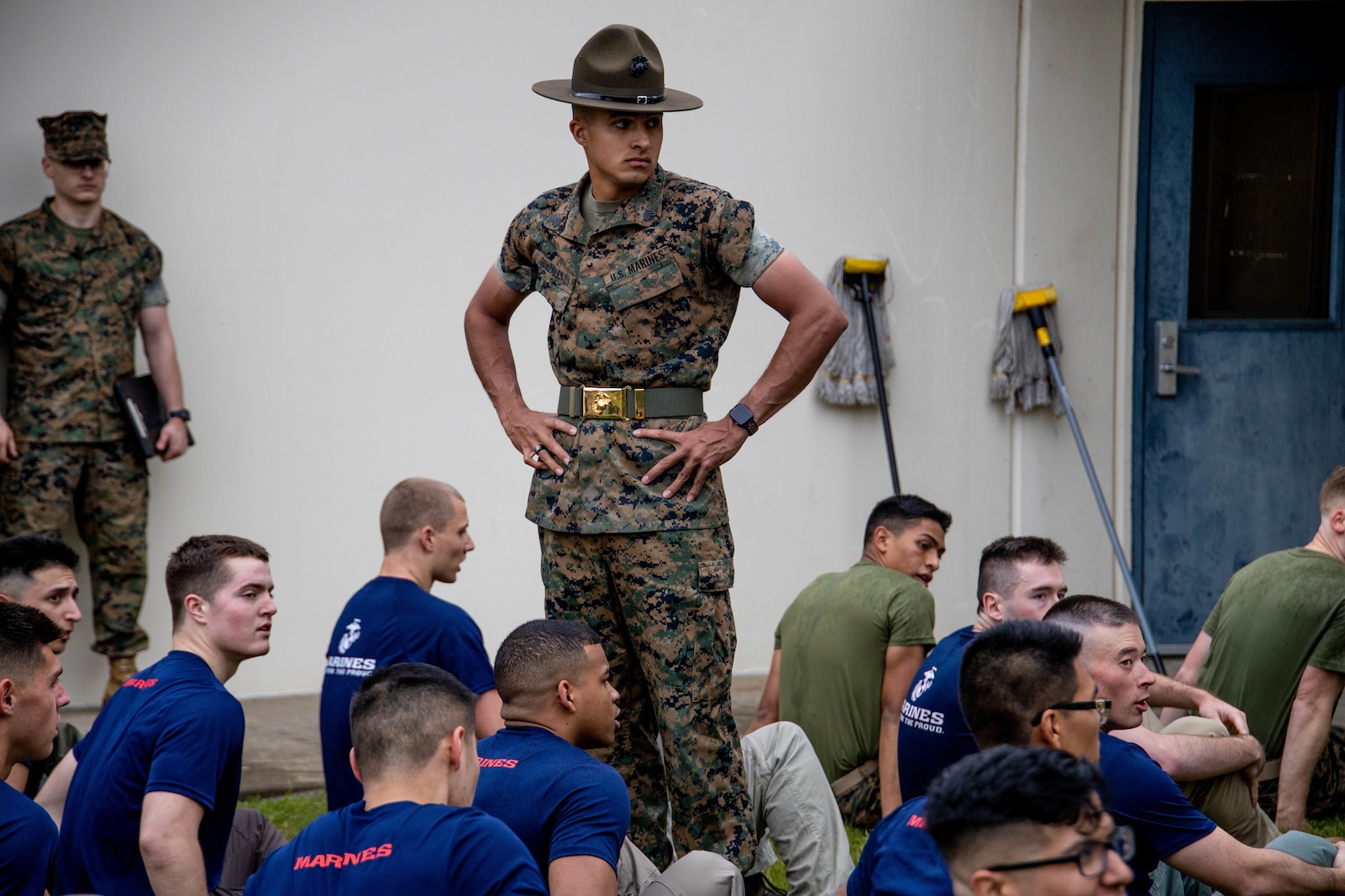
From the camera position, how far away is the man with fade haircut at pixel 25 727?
103 inches

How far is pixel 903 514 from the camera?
16.3 feet

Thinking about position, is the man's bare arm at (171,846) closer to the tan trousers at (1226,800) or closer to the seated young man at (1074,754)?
the seated young man at (1074,754)

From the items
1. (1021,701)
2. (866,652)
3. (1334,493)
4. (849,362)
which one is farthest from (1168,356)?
(1021,701)

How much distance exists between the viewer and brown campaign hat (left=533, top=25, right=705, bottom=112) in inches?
143

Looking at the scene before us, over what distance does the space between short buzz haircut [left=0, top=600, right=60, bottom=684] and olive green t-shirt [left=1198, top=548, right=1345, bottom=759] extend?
11.6 feet

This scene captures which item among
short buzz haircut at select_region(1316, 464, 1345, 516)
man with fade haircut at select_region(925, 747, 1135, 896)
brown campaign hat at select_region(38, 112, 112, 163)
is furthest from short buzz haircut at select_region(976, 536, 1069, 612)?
brown campaign hat at select_region(38, 112, 112, 163)

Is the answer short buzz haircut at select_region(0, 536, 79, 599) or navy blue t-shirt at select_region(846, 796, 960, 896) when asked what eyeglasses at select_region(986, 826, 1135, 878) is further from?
short buzz haircut at select_region(0, 536, 79, 599)

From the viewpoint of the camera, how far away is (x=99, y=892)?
3.26 meters

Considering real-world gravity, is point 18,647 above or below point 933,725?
above

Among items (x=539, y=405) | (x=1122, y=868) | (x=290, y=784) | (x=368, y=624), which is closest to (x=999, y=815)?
(x=1122, y=868)

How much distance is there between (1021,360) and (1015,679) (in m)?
4.08

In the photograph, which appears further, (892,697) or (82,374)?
(82,374)

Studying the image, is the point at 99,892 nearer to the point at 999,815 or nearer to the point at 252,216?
the point at 999,815

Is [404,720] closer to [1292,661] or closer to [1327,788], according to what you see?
[1292,661]
